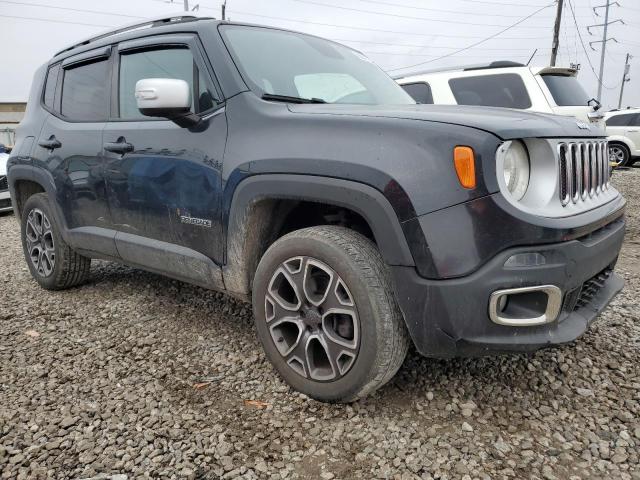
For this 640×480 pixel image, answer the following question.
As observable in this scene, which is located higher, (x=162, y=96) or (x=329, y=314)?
(x=162, y=96)

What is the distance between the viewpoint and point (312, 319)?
2.21 m

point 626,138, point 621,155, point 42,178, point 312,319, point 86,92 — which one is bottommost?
point 621,155

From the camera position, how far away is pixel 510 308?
73.4 inches

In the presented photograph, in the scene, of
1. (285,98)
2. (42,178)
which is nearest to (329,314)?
(285,98)

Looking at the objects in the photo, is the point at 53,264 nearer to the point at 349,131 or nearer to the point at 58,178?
the point at 58,178

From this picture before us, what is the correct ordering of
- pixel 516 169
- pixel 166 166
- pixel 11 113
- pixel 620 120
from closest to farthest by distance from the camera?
pixel 516 169 < pixel 166 166 < pixel 620 120 < pixel 11 113

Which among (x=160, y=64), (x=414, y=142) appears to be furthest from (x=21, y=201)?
(x=414, y=142)

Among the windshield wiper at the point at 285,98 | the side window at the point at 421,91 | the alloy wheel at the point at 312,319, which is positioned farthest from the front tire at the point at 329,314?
the side window at the point at 421,91

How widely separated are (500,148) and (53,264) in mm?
3585

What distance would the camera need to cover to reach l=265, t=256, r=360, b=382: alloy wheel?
6.88 ft

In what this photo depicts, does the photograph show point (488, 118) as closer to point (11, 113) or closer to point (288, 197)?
point (288, 197)

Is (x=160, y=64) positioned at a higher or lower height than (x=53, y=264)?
higher

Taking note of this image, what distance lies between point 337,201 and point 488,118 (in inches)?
27.0

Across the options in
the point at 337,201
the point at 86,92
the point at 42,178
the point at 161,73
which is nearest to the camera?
the point at 337,201
